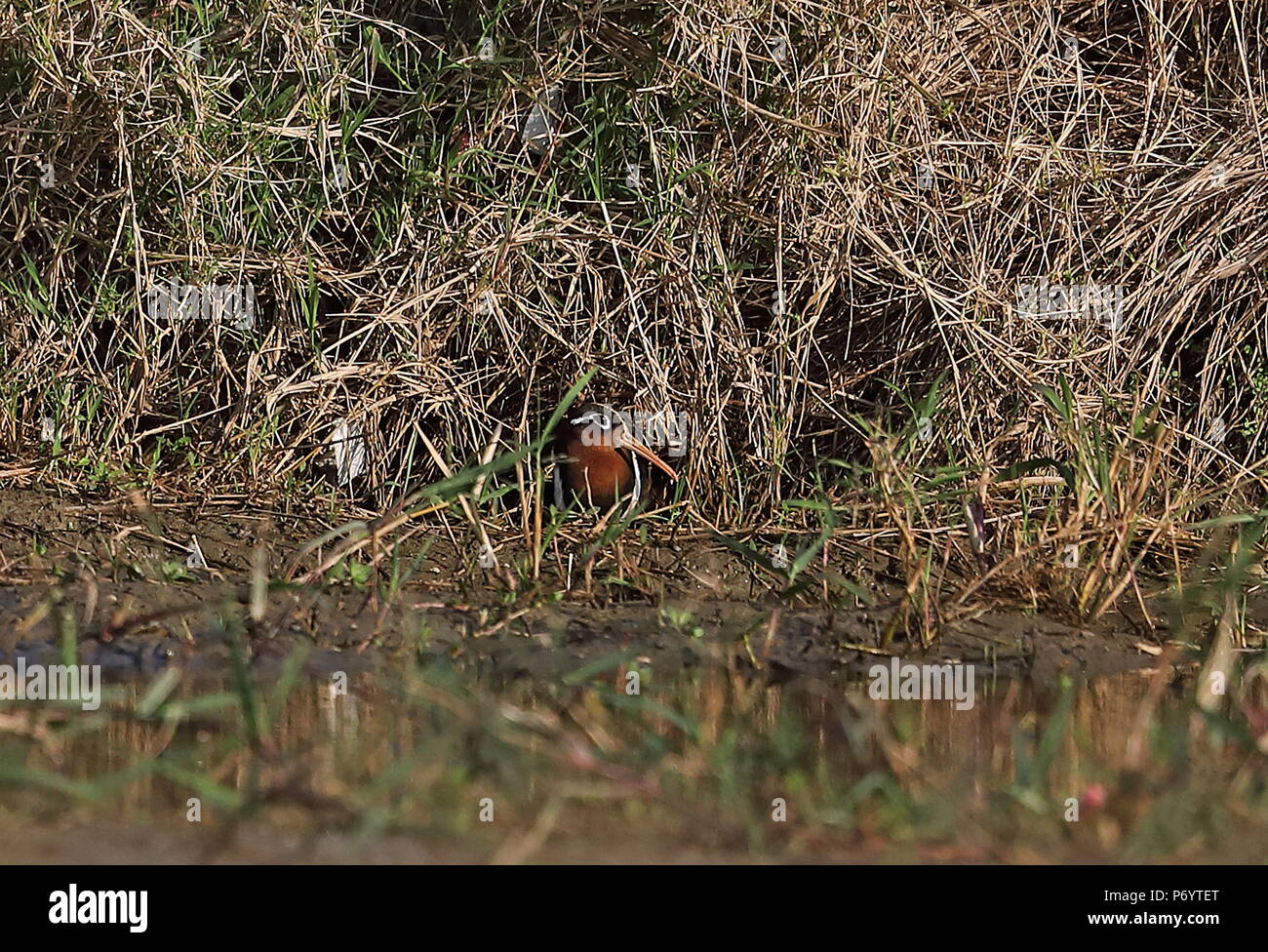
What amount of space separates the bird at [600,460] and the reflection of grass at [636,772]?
2.87 feet

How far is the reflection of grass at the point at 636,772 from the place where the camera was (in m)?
1.69

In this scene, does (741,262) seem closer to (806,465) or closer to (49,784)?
(806,465)

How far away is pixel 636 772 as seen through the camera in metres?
1.83

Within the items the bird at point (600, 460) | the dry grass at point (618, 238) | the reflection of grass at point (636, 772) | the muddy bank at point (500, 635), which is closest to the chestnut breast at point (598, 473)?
the bird at point (600, 460)

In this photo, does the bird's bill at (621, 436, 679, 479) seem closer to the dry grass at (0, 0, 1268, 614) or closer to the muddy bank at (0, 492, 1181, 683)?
the dry grass at (0, 0, 1268, 614)

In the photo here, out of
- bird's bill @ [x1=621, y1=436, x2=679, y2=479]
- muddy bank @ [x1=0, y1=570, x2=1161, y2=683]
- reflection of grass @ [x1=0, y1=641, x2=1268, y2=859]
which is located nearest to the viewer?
reflection of grass @ [x1=0, y1=641, x2=1268, y2=859]

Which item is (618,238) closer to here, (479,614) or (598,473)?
(598,473)

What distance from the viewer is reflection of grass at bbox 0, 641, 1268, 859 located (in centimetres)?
169

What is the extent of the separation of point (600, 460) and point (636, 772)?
1244 mm

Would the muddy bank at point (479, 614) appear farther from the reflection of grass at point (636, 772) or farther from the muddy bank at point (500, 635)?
the reflection of grass at point (636, 772)

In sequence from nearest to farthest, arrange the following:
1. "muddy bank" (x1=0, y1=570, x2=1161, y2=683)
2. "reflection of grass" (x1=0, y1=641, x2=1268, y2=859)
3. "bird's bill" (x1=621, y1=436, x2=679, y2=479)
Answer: "reflection of grass" (x1=0, y1=641, x2=1268, y2=859), "muddy bank" (x1=0, y1=570, x2=1161, y2=683), "bird's bill" (x1=621, y1=436, x2=679, y2=479)

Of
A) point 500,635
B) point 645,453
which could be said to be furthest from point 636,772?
point 645,453

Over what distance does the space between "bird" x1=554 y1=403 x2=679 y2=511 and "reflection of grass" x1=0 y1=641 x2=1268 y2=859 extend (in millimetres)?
874

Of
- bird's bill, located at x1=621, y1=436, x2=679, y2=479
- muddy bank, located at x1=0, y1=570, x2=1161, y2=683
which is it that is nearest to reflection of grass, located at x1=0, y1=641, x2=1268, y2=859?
muddy bank, located at x1=0, y1=570, x2=1161, y2=683
